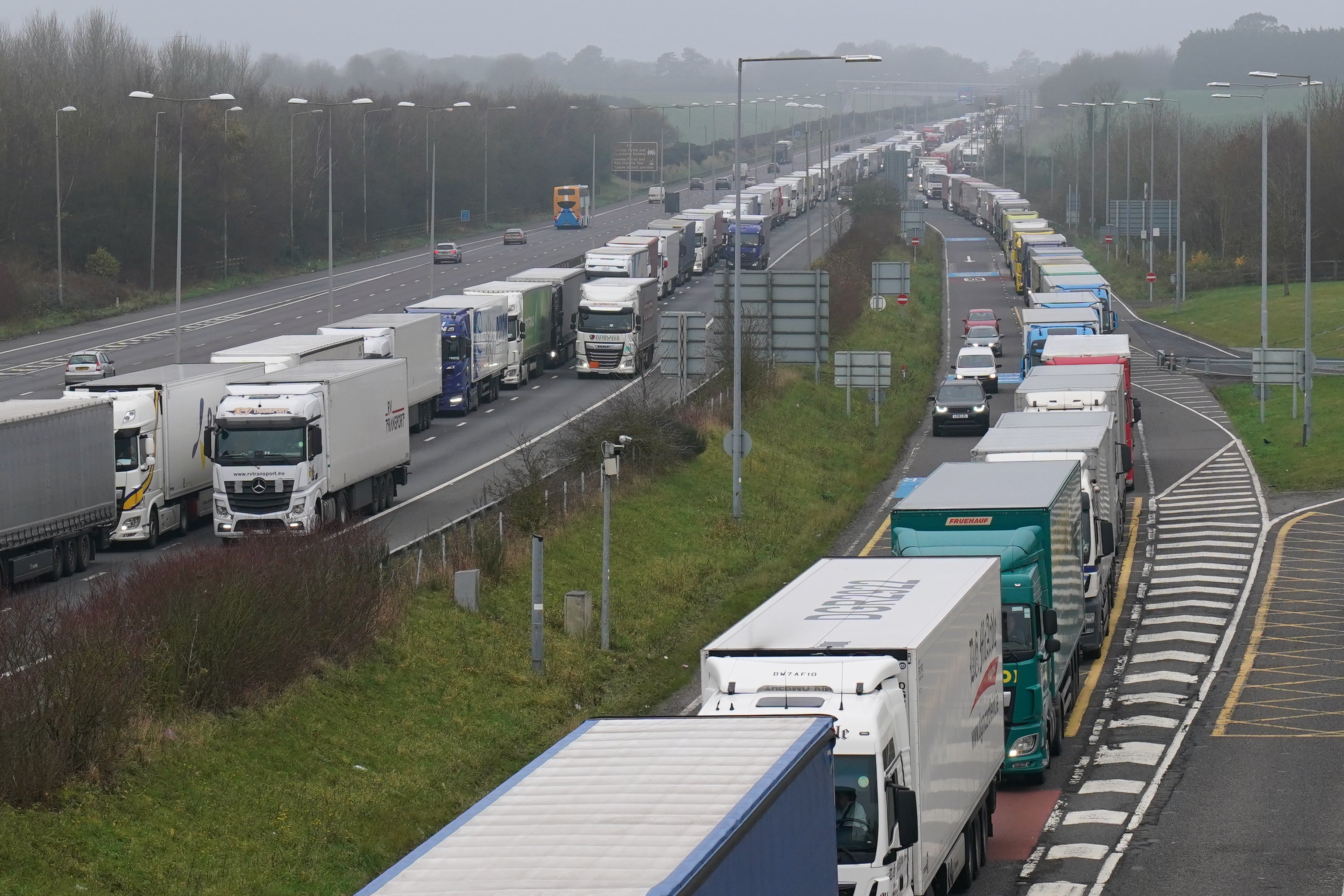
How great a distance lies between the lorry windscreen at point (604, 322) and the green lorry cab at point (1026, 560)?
3762 centimetres

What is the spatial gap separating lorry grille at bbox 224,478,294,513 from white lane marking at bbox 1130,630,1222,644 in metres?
16.0

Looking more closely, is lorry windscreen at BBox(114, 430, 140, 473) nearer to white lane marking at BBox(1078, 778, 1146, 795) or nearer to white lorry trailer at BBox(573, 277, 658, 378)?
white lane marking at BBox(1078, 778, 1146, 795)

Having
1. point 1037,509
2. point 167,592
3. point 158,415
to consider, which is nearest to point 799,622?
point 1037,509

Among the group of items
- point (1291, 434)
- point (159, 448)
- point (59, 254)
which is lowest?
point (1291, 434)

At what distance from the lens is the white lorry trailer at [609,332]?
62188mm

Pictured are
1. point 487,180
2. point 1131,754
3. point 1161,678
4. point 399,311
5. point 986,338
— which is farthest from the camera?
point 487,180

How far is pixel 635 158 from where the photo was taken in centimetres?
15350

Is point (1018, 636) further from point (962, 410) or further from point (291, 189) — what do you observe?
point (291, 189)

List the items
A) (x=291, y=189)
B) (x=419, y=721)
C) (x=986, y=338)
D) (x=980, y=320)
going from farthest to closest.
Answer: (x=291, y=189) → (x=980, y=320) → (x=986, y=338) → (x=419, y=721)

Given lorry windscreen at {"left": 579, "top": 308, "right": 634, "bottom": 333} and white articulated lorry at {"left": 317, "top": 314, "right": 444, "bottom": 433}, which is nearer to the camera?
white articulated lorry at {"left": 317, "top": 314, "right": 444, "bottom": 433}

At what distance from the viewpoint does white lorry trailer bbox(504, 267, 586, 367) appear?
65.7m

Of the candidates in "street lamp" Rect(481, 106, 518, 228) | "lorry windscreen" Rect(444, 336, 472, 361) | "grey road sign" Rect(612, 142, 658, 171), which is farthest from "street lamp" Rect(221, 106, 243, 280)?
"grey road sign" Rect(612, 142, 658, 171)

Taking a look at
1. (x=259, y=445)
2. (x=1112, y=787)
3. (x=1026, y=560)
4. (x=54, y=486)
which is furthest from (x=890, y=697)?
(x=259, y=445)

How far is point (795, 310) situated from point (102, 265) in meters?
51.5
